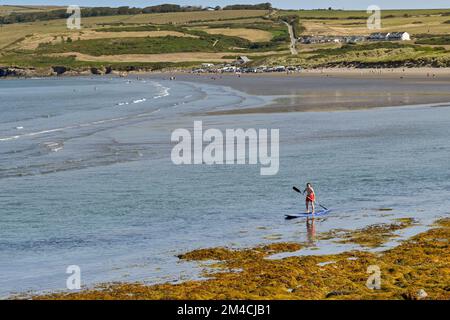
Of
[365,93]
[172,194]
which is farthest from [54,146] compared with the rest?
[365,93]

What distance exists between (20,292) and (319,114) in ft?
169

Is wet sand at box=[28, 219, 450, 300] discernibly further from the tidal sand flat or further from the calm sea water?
the tidal sand flat

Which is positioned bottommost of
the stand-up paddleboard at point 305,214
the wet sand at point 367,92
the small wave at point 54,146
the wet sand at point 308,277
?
the wet sand at point 367,92

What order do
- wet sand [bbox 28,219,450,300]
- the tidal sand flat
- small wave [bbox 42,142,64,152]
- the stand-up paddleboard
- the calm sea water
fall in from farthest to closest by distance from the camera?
1. the tidal sand flat
2. small wave [bbox 42,142,64,152]
3. the stand-up paddleboard
4. the calm sea water
5. wet sand [bbox 28,219,450,300]

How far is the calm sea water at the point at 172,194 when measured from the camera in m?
24.0

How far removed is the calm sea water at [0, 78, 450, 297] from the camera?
2402 cm

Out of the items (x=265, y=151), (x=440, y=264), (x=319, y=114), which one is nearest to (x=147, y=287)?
(x=440, y=264)

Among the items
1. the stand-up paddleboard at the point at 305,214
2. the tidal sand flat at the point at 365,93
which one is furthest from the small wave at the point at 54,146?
the stand-up paddleboard at the point at 305,214

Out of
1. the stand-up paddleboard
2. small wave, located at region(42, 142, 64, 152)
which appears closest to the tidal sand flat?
small wave, located at region(42, 142, 64, 152)

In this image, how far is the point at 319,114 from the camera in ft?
229

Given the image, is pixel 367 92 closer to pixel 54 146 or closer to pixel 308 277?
pixel 54 146

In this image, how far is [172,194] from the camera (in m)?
34.1

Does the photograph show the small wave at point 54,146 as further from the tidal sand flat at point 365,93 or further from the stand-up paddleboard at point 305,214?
the stand-up paddleboard at point 305,214
